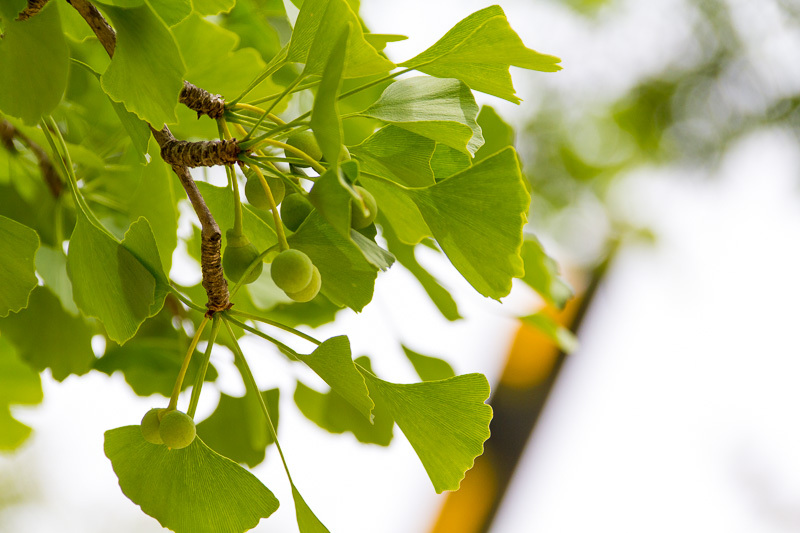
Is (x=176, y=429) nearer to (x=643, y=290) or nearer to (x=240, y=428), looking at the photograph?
(x=240, y=428)

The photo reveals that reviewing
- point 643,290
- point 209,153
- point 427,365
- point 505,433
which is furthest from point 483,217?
point 643,290

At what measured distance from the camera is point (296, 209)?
27cm

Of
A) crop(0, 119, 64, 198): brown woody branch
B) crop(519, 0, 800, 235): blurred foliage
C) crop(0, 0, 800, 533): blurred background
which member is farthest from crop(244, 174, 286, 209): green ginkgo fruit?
crop(519, 0, 800, 235): blurred foliage

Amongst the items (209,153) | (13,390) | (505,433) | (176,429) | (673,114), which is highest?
(673,114)

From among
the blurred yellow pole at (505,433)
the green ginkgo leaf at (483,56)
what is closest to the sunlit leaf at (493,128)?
the green ginkgo leaf at (483,56)

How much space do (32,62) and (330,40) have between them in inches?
4.2

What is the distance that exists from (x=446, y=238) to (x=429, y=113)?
48 mm

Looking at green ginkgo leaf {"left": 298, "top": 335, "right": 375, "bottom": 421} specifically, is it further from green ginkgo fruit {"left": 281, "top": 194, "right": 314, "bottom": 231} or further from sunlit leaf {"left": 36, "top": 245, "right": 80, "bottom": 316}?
sunlit leaf {"left": 36, "top": 245, "right": 80, "bottom": 316}

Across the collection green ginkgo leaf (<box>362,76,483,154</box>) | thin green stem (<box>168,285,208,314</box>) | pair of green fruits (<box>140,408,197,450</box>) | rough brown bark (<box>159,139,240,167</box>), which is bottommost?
pair of green fruits (<box>140,408,197,450</box>)

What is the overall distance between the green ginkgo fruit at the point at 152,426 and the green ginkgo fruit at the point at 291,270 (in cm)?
9

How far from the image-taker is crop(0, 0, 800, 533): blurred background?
1530 mm

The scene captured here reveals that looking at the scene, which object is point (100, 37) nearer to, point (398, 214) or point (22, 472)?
point (398, 214)

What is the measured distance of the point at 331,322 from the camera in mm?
490

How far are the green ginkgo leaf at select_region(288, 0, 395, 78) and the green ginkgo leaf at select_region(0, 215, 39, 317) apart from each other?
0.13m
